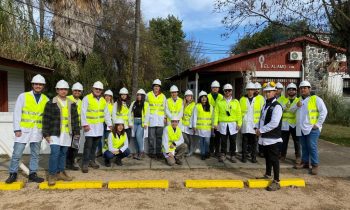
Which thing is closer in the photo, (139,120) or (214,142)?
(139,120)

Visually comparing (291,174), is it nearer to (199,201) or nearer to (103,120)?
(199,201)

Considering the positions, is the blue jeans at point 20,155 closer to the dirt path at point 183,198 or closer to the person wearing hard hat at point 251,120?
the dirt path at point 183,198

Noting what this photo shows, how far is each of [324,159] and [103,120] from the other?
6.09m

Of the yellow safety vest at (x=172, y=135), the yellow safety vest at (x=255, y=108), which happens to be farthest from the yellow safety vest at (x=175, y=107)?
the yellow safety vest at (x=255, y=108)

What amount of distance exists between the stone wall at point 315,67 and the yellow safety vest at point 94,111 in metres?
14.9

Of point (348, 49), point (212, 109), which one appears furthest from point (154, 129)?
point (348, 49)

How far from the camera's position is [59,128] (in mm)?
7039

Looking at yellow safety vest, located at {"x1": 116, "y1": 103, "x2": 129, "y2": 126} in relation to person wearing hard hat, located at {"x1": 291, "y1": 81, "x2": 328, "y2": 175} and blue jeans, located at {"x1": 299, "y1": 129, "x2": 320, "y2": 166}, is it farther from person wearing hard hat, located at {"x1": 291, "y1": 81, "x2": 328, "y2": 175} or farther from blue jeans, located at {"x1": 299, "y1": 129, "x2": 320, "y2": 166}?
blue jeans, located at {"x1": 299, "y1": 129, "x2": 320, "y2": 166}

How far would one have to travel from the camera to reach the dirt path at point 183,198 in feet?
19.7

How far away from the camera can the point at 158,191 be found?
679 centimetres

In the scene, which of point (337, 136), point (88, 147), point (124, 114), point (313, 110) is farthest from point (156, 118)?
point (337, 136)

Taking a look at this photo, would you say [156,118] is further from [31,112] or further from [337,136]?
[337,136]

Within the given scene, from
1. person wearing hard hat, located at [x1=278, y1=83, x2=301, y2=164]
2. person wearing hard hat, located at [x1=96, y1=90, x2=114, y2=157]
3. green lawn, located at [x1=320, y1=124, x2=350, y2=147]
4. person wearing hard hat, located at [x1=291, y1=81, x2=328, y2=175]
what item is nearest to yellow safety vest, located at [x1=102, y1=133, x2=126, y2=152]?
person wearing hard hat, located at [x1=96, y1=90, x2=114, y2=157]

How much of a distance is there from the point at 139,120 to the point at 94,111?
1.60 meters
